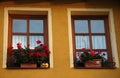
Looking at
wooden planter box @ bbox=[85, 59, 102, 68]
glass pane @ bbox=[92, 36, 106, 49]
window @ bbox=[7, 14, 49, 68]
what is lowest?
wooden planter box @ bbox=[85, 59, 102, 68]

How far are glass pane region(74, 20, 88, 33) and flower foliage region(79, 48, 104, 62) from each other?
2.14 ft

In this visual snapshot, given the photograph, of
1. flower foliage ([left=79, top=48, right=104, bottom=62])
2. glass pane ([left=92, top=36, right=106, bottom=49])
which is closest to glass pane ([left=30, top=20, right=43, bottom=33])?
flower foliage ([left=79, top=48, right=104, bottom=62])

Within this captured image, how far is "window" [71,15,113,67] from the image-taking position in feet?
29.5

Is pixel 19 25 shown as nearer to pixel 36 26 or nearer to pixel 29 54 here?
pixel 36 26

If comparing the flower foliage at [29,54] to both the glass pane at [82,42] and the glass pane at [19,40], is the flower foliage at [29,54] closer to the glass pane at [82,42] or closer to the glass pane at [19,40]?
the glass pane at [19,40]

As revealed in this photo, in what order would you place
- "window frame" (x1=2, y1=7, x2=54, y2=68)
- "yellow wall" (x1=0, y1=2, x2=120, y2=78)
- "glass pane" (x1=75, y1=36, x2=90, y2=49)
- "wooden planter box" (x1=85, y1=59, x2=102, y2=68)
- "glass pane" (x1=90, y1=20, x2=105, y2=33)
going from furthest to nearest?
"glass pane" (x1=90, y1=20, x2=105, y2=33) → "glass pane" (x1=75, y1=36, x2=90, y2=49) → "window frame" (x1=2, y1=7, x2=54, y2=68) → "wooden planter box" (x1=85, y1=59, x2=102, y2=68) → "yellow wall" (x1=0, y1=2, x2=120, y2=78)

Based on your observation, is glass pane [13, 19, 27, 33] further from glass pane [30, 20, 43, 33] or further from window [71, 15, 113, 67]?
window [71, 15, 113, 67]

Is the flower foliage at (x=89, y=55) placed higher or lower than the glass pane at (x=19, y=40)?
→ lower

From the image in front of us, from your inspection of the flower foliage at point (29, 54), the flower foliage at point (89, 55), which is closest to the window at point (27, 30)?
the flower foliage at point (29, 54)

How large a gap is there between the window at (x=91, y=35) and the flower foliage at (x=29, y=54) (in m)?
0.78

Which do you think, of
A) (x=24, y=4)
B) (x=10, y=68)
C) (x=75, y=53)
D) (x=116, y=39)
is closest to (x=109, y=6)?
(x=116, y=39)

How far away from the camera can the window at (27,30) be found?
8.99 meters

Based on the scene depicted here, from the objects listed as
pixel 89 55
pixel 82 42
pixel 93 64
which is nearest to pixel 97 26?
pixel 82 42

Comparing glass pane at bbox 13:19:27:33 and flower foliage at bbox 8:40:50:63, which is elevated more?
glass pane at bbox 13:19:27:33
